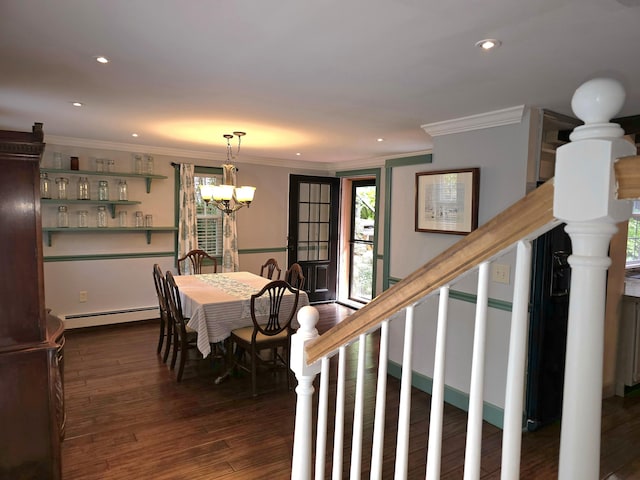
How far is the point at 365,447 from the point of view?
2795mm

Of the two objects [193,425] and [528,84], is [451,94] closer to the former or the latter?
[528,84]

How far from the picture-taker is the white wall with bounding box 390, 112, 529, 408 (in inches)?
117

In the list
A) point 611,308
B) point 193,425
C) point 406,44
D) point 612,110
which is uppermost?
point 406,44

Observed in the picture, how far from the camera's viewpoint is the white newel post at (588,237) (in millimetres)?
574

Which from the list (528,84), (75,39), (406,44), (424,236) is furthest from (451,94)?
(75,39)

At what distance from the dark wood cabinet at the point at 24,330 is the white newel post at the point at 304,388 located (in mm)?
1398

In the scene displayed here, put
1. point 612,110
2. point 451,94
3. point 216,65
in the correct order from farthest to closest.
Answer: point 451,94 < point 216,65 < point 612,110

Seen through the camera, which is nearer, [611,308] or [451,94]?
[451,94]

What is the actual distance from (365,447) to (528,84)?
2.44m

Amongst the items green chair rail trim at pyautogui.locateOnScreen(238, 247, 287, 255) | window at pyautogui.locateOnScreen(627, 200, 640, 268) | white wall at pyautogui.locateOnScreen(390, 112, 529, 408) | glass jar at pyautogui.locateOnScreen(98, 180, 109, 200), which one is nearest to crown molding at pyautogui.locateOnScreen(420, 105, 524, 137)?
white wall at pyautogui.locateOnScreen(390, 112, 529, 408)

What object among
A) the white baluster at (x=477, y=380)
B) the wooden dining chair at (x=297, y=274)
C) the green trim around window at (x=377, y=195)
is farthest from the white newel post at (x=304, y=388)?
the green trim around window at (x=377, y=195)

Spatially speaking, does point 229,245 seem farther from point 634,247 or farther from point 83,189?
point 634,247

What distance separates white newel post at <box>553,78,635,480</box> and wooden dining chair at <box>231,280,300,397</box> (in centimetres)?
288

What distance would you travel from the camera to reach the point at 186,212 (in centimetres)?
566
